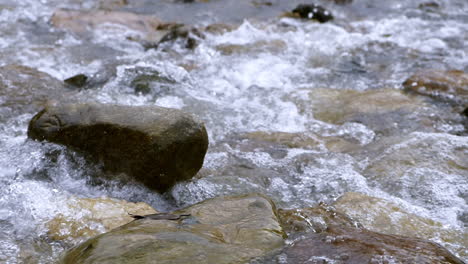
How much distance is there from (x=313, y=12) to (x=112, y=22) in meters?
3.06

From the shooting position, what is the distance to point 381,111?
4945 millimetres

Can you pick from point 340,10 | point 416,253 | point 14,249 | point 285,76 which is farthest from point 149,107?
point 340,10

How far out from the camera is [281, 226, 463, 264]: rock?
227cm

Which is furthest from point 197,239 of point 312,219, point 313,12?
point 313,12

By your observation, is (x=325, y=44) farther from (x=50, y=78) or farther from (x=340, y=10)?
(x=50, y=78)

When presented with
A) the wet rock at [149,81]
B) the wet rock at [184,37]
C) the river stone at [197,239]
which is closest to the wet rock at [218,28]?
the wet rock at [184,37]

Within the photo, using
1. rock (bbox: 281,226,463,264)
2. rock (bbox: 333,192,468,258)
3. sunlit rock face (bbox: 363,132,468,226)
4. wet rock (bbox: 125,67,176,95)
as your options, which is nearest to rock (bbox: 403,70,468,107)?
sunlit rock face (bbox: 363,132,468,226)

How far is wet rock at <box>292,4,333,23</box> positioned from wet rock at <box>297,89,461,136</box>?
9.84 feet

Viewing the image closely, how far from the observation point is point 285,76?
578 centimetres

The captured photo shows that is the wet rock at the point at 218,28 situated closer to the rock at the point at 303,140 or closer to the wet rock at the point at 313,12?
the wet rock at the point at 313,12

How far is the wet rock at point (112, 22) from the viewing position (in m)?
7.04

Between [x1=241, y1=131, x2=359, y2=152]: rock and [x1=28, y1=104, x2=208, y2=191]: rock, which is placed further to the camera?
[x1=241, y1=131, x2=359, y2=152]: rock

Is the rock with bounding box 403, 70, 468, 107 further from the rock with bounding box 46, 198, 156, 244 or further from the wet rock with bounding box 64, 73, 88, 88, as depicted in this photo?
the rock with bounding box 46, 198, 156, 244

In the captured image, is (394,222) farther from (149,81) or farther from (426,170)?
(149,81)
